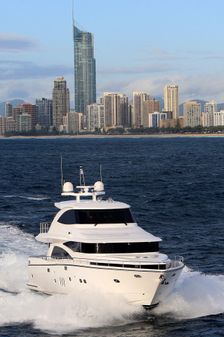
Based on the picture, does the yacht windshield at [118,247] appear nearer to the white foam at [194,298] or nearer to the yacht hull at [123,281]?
the yacht hull at [123,281]

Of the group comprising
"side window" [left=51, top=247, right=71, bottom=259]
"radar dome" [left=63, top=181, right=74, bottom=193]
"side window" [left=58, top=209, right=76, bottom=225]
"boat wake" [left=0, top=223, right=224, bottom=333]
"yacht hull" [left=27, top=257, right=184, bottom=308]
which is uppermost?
"radar dome" [left=63, top=181, right=74, bottom=193]

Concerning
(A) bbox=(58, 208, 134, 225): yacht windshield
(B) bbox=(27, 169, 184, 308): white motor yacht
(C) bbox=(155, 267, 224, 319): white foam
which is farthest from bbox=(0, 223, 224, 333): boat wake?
(A) bbox=(58, 208, 134, 225): yacht windshield

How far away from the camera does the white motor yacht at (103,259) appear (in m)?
29.6

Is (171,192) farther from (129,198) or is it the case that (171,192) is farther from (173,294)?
(173,294)

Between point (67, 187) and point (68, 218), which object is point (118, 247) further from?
point (67, 187)

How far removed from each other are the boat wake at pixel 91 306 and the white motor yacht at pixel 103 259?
1.39ft

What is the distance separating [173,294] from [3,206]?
35.9 meters

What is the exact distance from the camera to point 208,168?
12200 cm

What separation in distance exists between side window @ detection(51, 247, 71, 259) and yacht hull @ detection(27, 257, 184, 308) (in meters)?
0.64

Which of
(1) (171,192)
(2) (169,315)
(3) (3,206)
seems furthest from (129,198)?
(2) (169,315)

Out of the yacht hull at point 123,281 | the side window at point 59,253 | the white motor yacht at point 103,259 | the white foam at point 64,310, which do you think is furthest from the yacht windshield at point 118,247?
the white foam at point 64,310

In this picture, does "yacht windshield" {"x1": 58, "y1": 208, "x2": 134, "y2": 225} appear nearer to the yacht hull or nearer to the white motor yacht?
the white motor yacht

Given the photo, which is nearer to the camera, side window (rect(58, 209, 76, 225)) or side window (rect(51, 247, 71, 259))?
side window (rect(51, 247, 71, 259))

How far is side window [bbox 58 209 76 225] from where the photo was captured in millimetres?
32844
